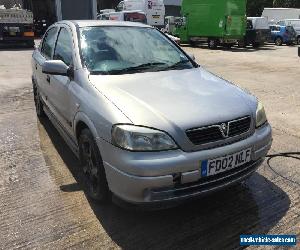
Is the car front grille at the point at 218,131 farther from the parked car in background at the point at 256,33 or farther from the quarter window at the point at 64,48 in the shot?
the parked car in background at the point at 256,33

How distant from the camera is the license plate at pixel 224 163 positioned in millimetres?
2869

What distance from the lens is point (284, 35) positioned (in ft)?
81.4

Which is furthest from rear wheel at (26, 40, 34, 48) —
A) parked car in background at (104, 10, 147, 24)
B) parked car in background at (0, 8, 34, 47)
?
parked car in background at (104, 10, 147, 24)

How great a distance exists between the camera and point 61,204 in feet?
11.5

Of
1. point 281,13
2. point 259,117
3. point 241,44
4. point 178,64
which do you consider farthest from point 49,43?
point 281,13

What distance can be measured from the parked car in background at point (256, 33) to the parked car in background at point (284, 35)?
2789mm

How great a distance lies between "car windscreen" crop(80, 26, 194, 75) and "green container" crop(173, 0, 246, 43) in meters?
16.7

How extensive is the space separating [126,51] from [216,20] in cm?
1766

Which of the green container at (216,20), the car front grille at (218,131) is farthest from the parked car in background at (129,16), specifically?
the car front grille at (218,131)

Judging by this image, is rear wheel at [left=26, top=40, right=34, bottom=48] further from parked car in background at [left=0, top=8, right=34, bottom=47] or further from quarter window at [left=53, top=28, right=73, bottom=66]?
quarter window at [left=53, top=28, right=73, bottom=66]

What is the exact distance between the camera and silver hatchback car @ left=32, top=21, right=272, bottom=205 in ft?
9.20

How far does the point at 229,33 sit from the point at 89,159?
18.3 m

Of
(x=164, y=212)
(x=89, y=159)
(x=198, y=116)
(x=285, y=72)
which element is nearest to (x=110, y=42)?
(x=89, y=159)

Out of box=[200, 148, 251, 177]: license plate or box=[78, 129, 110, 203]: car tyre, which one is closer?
box=[200, 148, 251, 177]: license plate
